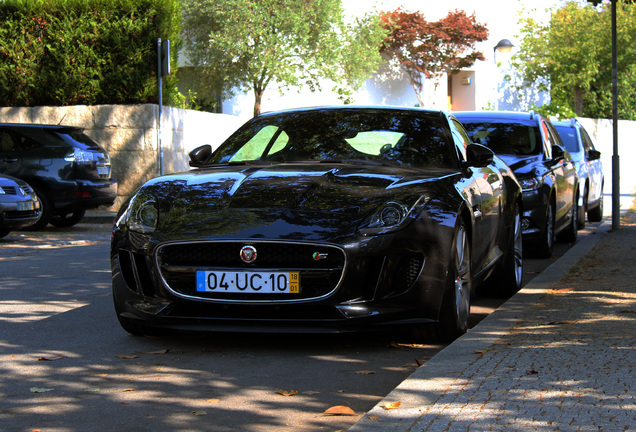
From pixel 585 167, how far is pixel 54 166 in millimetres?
8313

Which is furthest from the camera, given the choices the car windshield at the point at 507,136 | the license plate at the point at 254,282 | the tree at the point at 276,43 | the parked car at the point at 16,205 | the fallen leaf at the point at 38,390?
the tree at the point at 276,43

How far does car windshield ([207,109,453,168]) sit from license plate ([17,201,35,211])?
6857mm

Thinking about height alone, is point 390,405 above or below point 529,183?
below

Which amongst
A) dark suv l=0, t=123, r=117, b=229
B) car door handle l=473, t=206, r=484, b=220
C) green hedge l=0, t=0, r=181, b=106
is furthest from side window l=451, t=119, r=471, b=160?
green hedge l=0, t=0, r=181, b=106

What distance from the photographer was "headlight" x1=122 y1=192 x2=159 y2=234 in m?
5.54

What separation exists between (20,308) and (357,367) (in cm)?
305

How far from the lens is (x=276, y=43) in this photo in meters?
29.7

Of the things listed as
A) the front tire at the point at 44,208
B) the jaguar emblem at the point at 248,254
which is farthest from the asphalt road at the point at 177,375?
the front tire at the point at 44,208

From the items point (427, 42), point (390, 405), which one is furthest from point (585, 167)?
point (427, 42)

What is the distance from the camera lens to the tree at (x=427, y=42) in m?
37.2

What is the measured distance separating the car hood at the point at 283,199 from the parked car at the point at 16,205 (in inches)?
290

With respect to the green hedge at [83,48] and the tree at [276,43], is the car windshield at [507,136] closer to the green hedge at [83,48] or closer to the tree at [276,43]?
the green hedge at [83,48]

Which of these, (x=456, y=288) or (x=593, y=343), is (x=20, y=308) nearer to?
(x=456, y=288)

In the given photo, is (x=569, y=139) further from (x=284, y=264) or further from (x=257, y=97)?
(x=257, y=97)
